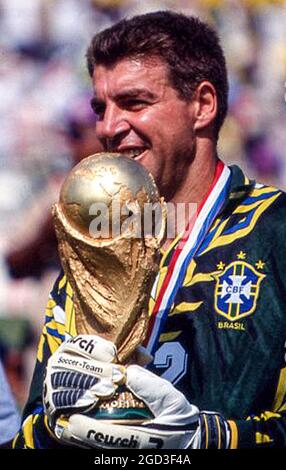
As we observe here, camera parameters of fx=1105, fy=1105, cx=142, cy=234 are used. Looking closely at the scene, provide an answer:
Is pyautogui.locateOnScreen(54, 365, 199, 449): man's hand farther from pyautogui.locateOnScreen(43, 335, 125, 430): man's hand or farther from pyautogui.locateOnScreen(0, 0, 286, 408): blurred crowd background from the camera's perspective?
pyautogui.locateOnScreen(0, 0, 286, 408): blurred crowd background

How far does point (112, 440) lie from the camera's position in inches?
78.1

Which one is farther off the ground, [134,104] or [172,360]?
[134,104]

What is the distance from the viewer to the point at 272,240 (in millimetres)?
2369

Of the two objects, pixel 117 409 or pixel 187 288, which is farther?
pixel 187 288

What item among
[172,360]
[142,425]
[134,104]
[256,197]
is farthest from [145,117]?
[142,425]

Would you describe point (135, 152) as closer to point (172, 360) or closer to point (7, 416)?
point (172, 360)

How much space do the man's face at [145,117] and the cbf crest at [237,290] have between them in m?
0.29

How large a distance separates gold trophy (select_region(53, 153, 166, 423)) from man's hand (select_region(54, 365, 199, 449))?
0.09ft

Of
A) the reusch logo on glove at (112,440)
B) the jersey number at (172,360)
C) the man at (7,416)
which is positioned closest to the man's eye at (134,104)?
the jersey number at (172,360)

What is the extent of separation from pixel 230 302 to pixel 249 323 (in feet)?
0.21

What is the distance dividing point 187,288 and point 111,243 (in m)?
0.38

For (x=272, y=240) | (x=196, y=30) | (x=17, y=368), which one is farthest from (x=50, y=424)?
(x=17, y=368)

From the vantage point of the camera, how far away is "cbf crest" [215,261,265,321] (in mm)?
2312

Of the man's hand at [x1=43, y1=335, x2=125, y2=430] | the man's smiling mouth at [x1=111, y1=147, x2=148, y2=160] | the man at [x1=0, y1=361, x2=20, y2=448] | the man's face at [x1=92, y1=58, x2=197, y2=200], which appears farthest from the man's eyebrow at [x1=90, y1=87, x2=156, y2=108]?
the man at [x1=0, y1=361, x2=20, y2=448]
